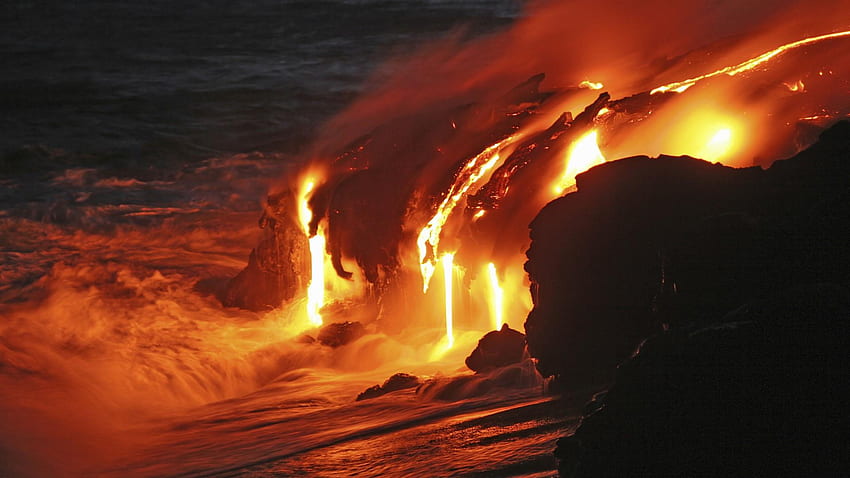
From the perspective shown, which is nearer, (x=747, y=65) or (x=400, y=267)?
(x=747, y=65)

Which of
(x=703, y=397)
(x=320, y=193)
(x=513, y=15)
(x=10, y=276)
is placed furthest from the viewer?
(x=513, y=15)

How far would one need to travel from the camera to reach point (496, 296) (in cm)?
725

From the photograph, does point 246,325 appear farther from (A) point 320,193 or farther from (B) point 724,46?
(B) point 724,46

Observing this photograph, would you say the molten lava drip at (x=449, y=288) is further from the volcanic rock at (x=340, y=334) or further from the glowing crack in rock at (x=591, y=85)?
the glowing crack in rock at (x=591, y=85)

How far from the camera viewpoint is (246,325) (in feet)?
29.8

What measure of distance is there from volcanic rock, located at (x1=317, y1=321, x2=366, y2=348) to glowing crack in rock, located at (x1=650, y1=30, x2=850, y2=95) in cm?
285

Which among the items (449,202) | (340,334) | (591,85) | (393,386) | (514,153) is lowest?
(393,386)

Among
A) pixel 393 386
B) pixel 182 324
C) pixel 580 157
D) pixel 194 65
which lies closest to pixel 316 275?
pixel 182 324

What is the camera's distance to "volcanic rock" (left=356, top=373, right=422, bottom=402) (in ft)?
20.8

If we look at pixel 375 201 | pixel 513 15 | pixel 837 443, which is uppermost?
pixel 513 15

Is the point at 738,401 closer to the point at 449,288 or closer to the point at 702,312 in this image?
the point at 702,312

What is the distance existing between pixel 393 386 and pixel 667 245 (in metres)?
2.34

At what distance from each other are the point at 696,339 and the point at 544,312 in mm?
2120

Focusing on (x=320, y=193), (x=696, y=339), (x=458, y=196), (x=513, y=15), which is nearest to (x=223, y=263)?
(x=320, y=193)
